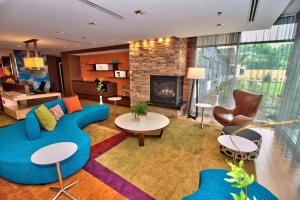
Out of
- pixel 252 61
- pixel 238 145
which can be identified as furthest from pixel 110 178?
pixel 252 61

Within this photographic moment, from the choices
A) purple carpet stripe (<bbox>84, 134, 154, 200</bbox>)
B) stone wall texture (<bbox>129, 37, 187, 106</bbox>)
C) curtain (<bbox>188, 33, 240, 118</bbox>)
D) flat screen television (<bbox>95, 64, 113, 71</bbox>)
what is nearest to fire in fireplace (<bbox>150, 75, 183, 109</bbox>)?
stone wall texture (<bbox>129, 37, 187, 106</bbox>)

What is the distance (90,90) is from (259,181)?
25.0 ft

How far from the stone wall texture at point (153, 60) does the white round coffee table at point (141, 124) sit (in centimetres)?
208

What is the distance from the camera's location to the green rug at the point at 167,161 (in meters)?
2.17

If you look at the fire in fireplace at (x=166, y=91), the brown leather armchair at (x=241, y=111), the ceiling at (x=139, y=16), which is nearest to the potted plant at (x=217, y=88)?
the brown leather armchair at (x=241, y=111)

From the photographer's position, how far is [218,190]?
146 cm

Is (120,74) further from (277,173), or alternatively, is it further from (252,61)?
(277,173)

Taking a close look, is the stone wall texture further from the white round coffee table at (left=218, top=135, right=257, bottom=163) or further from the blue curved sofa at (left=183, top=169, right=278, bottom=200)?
the blue curved sofa at (left=183, top=169, right=278, bottom=200)

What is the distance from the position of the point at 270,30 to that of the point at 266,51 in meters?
0.56

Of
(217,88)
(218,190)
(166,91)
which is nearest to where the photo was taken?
(218,190)

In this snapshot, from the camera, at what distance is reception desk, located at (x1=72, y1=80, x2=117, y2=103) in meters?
7.42

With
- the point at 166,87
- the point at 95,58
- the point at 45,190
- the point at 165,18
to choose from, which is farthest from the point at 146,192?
the point at 95,58

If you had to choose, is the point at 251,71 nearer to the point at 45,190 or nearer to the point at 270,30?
the point at 270,30

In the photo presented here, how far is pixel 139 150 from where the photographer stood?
121 inches
